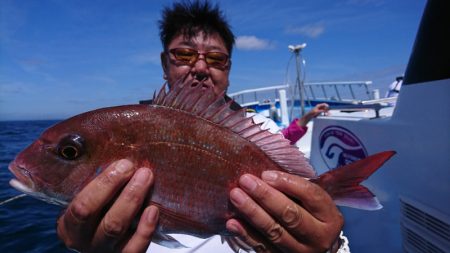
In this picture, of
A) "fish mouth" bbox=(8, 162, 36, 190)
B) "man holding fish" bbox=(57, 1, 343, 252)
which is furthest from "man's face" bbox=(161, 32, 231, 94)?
"fish mouth" bbox=(8, 162, 36, 190)

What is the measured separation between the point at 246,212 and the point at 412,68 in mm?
2426

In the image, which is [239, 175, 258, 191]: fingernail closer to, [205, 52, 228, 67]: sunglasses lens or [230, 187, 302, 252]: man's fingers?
[230, 187, 302, 252]: man's fingers

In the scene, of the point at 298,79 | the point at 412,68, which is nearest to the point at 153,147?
the point at 412,68

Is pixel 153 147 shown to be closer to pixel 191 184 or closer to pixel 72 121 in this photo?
pixel 191 184

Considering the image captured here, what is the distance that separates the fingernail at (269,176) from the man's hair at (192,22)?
7.31ft

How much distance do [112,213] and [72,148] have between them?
0.43 metres

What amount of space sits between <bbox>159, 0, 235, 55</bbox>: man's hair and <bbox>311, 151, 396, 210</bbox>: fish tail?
2.39m

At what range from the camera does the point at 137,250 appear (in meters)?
1.73

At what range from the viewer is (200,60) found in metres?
3.28

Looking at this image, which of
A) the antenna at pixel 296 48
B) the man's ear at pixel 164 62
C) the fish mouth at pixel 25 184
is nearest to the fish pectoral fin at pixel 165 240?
the fish mouth at pixel 25 184

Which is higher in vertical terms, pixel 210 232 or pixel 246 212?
pixel 246 212

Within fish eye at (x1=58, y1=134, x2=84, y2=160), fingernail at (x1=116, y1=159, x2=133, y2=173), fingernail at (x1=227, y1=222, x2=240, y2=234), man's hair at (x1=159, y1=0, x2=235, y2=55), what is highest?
man's hair at (x1=159, y1=0, x2=235, y2=55)

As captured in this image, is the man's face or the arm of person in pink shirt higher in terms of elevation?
the man's face

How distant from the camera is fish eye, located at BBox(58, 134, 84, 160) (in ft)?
5.45
